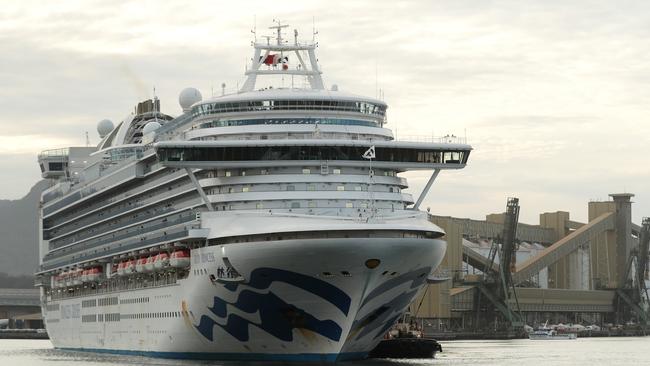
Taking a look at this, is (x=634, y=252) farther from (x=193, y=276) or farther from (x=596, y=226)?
(x=193, y=276)

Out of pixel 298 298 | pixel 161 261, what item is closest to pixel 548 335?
pixel 161 261

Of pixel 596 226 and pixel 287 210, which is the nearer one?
pixel 287 210

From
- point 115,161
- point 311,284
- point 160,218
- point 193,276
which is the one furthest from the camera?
point 115,161

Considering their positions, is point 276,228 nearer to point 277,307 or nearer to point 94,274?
point 277,307

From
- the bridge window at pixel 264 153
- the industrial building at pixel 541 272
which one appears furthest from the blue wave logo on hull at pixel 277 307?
the industrial building at pixel 541 272

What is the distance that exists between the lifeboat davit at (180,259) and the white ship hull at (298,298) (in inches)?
25.1

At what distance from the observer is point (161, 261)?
58.2m

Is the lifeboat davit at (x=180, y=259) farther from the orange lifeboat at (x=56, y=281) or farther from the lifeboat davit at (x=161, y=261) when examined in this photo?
the orange lifeboat at (x=56, y=281)

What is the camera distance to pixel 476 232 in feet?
481

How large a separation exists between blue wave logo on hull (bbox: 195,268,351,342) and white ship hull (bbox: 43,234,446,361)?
0.13ft

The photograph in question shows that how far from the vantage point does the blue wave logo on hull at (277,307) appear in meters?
51.5

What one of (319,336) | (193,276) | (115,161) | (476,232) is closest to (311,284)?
(319,336)

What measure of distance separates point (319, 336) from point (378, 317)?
3.11 m

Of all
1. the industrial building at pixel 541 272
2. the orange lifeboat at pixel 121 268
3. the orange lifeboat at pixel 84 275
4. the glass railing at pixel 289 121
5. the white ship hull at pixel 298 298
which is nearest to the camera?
the white ship hull at pixel 298 298
